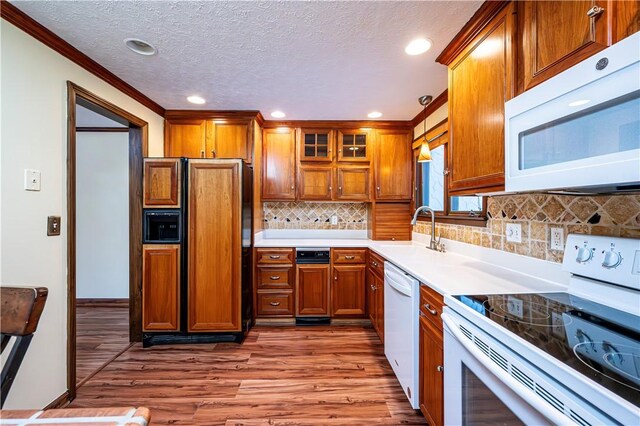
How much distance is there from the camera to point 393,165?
3.32 meters

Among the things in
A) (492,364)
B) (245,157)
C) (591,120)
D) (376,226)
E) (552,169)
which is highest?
(245,157)

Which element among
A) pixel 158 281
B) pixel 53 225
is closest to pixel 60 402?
pixel 158 281

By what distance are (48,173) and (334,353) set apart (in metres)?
2.48

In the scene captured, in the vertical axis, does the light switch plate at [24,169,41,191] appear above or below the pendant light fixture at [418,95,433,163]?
below

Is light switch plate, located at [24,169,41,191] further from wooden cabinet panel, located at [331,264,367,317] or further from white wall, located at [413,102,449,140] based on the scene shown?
white wall, located at [413,102,449,140]

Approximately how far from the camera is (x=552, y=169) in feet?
3.18

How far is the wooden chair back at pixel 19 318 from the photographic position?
0.84 meters

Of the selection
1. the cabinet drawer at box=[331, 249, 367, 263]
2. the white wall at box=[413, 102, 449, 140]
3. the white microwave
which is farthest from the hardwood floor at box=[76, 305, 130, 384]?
the white wall at box=[413, 102, 449, 140]

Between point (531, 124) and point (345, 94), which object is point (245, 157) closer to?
point (345, 94)

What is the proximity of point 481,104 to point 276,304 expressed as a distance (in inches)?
103

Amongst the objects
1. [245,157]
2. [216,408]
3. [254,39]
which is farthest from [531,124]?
[245,157]

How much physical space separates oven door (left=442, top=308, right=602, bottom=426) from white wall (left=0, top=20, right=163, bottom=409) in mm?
2242

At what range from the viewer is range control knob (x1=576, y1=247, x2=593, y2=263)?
1110mm

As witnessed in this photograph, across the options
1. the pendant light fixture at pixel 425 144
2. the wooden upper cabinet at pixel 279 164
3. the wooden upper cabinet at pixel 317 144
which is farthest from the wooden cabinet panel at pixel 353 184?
the pendant light fixture at pixel 425 144
